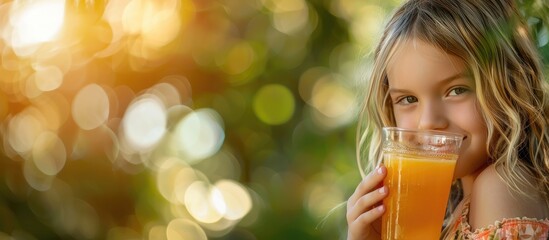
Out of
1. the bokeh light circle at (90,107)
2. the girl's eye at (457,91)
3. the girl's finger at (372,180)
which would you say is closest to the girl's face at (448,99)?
the girl's eye at (457,91)

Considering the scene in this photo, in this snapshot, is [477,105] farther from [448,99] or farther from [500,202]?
[500,202]

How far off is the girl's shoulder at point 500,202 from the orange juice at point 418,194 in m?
0.11

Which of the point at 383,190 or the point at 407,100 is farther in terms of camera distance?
the point at 407,100

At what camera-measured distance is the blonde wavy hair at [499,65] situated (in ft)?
7.52

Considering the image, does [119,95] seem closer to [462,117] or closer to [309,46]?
[309,46]

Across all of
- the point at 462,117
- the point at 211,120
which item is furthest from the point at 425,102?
the point at 211,120

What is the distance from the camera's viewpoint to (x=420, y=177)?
82.6 inches

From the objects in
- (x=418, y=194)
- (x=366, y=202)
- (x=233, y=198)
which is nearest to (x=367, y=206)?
(x=366, y=202)

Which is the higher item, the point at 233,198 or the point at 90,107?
the point at 90,107

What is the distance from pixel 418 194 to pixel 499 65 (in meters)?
0.43

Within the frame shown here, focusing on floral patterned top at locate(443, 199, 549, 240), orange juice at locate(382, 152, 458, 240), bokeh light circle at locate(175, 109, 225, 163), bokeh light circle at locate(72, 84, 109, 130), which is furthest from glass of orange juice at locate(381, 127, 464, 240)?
bokeh light circle at locate(72, 84, 109, 130)

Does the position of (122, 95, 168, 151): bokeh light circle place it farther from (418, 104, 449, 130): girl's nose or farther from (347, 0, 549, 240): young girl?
(418, 104, 449, 130): girl's nose

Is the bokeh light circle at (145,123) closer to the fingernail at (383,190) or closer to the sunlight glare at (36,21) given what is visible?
the sunlight glare at (36,21)

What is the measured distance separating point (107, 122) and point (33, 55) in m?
0.45
